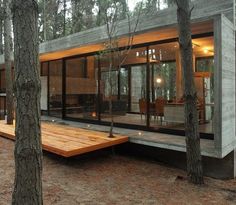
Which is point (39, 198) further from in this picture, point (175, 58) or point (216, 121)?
point (175, 58)

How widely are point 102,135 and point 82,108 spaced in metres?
2.29

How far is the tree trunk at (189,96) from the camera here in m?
4.34

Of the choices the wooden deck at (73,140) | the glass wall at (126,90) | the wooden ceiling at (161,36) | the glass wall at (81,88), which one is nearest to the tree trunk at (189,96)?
the wooden ceiling at (161,36)

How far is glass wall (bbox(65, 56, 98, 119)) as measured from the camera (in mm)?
7952

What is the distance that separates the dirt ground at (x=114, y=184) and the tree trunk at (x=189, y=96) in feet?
1.14

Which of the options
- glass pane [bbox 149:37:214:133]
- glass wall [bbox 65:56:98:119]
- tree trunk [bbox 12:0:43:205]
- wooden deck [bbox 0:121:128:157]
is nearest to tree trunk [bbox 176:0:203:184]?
glass pane [bbox 149:37:214:133]

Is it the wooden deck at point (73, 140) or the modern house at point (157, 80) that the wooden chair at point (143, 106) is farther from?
the wooden deck at point (73, 140)

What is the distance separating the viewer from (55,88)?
9.83 metres

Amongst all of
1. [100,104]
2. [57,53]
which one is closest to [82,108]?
[100,104]

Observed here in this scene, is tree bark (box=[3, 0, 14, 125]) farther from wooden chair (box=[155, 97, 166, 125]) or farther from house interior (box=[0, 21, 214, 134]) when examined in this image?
wooden chair (box=[155, 97, 166, 125])

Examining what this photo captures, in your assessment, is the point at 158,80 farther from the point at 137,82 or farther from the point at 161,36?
the point at 161,36

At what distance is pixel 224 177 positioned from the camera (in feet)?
16.5

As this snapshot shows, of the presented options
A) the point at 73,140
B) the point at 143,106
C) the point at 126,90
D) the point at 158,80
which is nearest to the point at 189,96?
the point at 143,106

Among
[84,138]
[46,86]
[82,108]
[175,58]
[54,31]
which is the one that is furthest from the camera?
[54,31]
